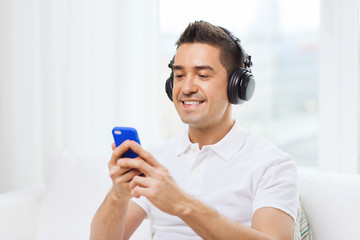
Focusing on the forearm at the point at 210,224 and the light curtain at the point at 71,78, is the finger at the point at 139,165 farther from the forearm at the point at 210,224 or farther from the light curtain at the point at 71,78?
the light curtain at the point at 71,78

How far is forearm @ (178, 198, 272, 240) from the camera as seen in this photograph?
1.16 m

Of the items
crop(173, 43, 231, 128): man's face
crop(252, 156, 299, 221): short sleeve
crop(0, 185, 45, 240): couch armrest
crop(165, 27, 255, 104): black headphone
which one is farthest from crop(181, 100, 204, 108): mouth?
crop(0, 185, 45, 240): couch armrest

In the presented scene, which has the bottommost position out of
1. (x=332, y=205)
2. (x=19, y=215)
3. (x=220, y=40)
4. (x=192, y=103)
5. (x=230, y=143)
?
(x=19, y=215)

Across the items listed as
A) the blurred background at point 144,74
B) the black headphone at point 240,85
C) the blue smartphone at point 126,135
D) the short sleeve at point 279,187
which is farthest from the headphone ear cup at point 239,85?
the blurred background at point 144,74

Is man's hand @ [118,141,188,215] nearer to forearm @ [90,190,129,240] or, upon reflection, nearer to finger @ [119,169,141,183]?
finger @ [119,169,141,183]

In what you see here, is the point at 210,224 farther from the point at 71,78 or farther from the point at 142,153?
the point at 71,78

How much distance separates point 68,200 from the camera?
1.93 m

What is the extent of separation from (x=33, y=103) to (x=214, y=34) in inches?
64.1

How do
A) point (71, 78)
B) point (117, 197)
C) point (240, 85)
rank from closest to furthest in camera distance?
point (117, 197) < point (240, 85) < point (71, 78)

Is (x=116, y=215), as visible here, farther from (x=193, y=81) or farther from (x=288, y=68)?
(x=288, y=68)

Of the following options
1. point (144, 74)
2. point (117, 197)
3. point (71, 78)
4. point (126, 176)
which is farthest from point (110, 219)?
point (71, 78)

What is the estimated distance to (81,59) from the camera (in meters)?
2.62

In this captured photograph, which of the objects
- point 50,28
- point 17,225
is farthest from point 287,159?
point 50,28

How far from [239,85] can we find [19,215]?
1123 millimetres
